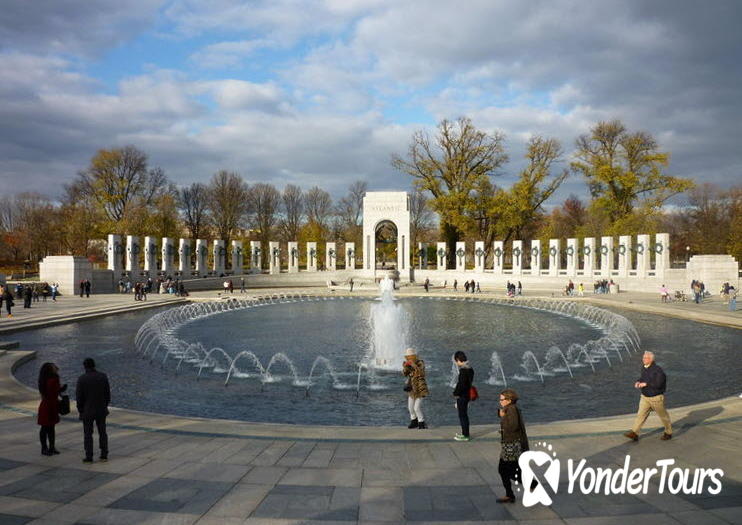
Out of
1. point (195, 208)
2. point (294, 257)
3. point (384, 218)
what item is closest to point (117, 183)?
point (195, 208)

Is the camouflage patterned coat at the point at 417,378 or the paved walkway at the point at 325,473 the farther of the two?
the camouflage patterned coat at the point at 417,378

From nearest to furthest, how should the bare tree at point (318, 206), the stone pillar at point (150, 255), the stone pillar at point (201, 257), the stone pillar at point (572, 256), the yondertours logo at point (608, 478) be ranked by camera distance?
the yondertours logo at point (608, 478) → the stone pillar at point (150, 255) → the stone pillar at point (572, 256) → the stone pillar at point (201, 257) → the bare tree at point (318, 206)

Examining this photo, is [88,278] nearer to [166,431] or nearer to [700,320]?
[166,431]

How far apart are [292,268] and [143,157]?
24.5 m

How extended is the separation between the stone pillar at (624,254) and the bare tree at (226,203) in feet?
175

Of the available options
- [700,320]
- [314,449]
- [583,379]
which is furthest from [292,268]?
[314,449]

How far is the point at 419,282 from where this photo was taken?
65688mm

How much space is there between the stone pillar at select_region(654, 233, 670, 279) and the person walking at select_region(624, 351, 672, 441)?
4423 centimetres

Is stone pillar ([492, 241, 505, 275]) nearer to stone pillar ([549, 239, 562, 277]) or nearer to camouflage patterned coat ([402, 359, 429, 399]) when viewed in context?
stone pillar ([549, 239, 562, 277])

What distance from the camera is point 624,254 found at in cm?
5125

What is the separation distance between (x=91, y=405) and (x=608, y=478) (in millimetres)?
7987

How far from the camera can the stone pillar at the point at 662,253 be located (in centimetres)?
4766

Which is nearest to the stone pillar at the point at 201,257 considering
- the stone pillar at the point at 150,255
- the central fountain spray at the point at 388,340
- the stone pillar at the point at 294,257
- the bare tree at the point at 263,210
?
the stone pillar at the point at 150,255

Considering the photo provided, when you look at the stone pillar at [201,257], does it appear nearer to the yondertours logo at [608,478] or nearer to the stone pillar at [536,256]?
the stone pillar at [536,256]
